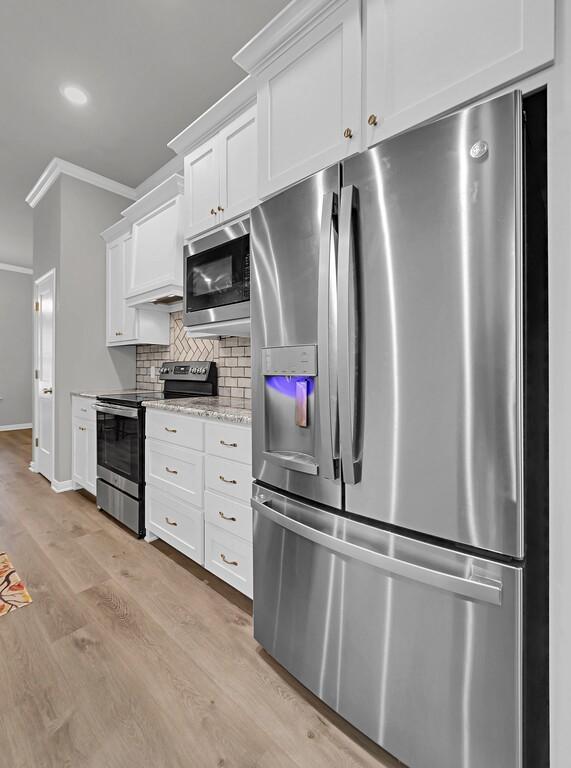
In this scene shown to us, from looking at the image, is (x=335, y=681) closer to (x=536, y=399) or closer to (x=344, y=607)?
(x=344, y=607)

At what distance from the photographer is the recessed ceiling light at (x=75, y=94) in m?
2.70

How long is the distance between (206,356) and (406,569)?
244cm

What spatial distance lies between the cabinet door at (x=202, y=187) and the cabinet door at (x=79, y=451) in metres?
2.09

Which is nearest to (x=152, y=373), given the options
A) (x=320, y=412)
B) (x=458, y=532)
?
(x=320, y=412)

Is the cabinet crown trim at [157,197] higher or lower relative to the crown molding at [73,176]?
lower

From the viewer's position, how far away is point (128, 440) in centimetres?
273

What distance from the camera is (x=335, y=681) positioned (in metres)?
1.25

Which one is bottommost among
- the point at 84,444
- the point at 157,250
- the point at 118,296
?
the point at 84,444

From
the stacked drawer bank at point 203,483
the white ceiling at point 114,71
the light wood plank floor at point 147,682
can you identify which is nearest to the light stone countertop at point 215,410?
the stacked drawer bank at point 203,483

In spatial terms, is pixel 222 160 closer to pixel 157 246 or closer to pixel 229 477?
pixel 157 246

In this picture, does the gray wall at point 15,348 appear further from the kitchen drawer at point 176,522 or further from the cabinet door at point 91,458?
the kitchen drawer at point 176,522

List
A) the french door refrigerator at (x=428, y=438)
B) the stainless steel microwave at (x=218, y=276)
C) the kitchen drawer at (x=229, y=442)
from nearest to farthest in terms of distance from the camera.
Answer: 1. the french door refrigerator at (x=428, y=438)
2. the kitchen drawer at (x=229, y=442)
3. the stainless steel microwave at (x=218, y=276)

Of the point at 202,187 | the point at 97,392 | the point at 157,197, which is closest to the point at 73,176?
the point at 157,197

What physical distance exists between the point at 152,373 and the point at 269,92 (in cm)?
290
